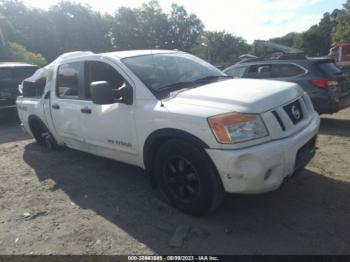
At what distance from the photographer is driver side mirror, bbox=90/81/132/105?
381cm

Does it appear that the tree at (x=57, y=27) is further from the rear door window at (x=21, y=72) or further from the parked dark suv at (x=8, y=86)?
the parked dark suv at (x=8, y=86)

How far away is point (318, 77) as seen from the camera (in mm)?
7031

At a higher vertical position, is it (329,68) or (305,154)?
(329,68)

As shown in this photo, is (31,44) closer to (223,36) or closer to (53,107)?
(223,36)

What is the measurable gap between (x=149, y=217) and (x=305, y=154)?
1797mm

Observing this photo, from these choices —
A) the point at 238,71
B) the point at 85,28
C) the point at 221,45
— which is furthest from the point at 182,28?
the point at 238,71

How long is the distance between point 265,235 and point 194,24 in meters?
71.3

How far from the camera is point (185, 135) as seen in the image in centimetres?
334

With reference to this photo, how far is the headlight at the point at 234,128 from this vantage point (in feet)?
10.2

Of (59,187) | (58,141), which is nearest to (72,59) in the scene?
(58,141)

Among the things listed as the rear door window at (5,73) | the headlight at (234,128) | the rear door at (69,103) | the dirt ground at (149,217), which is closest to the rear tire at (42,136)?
the rear door at (69,103)

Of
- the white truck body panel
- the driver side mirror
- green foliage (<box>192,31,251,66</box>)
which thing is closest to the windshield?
the white truck body panel

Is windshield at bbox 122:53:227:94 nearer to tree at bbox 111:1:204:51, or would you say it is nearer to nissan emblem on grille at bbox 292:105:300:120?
nissan emblem on grille at bbox 292:105:300:120

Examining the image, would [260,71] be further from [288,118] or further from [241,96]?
[241,96]
